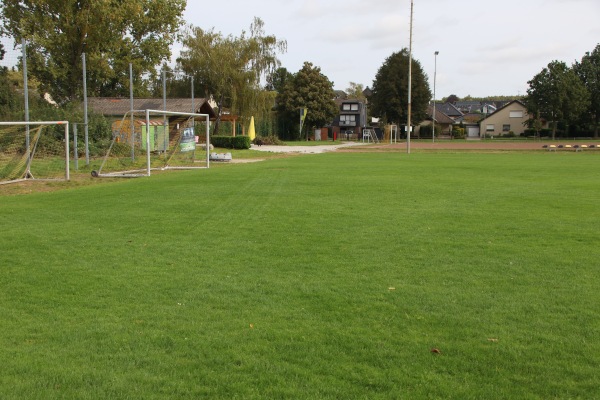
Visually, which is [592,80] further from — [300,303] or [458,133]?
[300,303]

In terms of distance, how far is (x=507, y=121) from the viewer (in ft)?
334

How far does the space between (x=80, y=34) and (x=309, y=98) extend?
49.5 meters

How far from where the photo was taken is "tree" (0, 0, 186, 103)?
2867 cm

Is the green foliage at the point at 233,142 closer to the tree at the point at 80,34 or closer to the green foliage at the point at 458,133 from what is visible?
the tree at the point at 80,34

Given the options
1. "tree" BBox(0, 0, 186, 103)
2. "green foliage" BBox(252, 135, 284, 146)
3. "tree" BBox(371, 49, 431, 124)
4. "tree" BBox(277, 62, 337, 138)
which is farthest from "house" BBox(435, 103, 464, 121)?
"tree" BBox(0, 0, 186, 103)

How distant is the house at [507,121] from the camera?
100 meters

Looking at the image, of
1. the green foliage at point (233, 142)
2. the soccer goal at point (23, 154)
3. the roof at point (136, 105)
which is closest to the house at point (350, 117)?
the roof at point (136, 105)

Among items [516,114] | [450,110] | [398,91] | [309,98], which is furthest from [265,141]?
[450,110]

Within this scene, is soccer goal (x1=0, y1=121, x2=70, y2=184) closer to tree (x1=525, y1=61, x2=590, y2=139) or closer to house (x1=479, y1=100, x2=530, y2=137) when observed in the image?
tree (x1=525, y1=61, x2=590, y2=139)

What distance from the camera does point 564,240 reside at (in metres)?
8.16

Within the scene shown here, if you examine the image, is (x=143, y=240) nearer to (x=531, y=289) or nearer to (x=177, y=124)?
(x=531, y=289)

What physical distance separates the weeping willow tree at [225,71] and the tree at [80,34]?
40.4 ft

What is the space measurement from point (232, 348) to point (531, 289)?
3.28 meters

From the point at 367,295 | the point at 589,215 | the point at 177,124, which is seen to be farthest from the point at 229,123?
the point at 367,295
